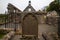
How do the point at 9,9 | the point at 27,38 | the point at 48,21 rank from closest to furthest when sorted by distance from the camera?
1. the point at 27,38
2. the point at 48,21
3. the point at 9,9

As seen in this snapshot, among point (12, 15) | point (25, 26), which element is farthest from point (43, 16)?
point (25, 26)

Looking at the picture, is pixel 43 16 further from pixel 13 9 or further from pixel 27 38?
pixel 27 38

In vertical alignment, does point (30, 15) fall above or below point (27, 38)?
above

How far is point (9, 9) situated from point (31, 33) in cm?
1979

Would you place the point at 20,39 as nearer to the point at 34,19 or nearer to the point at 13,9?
the point at 34,19

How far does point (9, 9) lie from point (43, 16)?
5.41 m

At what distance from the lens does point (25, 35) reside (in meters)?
12.5

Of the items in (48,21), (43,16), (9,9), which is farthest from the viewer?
(9,9)

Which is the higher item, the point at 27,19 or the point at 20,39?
the point at 27,19

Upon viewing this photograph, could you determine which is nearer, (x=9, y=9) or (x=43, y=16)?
(x=43, y=16)

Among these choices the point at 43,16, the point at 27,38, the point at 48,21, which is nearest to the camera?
the point at 27,38

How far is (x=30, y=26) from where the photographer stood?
1256 centimetres

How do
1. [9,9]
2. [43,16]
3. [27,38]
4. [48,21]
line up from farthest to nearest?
1. [9,9]
2. [43,16]
3. [48,21]
4. [27,38]

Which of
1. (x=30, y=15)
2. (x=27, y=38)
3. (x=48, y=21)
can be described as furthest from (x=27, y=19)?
(x=48, y=21)
